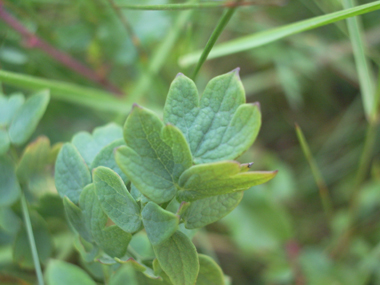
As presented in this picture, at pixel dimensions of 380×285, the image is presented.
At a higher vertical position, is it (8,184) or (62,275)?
(8,184)

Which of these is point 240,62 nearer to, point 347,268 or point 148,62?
point 148,62

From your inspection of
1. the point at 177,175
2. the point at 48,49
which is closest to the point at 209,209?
the point at 177,175

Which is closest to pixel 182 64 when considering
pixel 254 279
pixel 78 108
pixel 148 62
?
pixel 148 62

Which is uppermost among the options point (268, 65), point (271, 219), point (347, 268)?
point (268, 65)

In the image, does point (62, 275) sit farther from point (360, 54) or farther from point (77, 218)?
point (360, 54)

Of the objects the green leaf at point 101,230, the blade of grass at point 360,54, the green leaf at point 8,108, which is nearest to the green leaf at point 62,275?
the green leaf at point 101,230

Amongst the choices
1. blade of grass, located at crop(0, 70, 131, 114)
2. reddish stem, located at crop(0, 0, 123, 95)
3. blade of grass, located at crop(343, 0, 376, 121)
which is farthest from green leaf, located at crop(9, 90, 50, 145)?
blade of grass, located at crop(343, 0, 376, 121)

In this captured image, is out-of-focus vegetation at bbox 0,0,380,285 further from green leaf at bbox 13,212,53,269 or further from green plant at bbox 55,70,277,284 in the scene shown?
green plant at bbox 55,70,277,284
